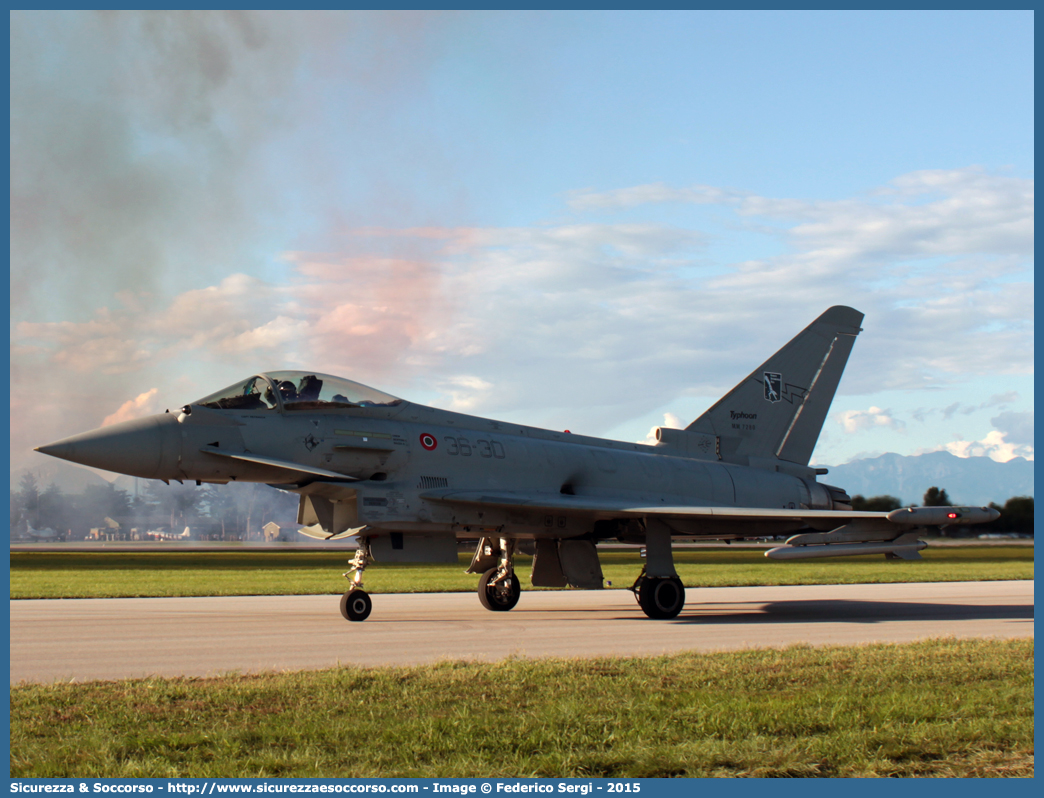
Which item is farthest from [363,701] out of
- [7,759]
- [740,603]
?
[740,603]

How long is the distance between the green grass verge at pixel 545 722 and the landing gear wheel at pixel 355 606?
197 inches

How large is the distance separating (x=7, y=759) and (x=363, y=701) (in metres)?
2.34

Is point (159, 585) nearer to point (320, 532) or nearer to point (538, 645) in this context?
point (320, 532)

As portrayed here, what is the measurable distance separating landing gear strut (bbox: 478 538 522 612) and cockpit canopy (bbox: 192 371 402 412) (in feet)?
11.4

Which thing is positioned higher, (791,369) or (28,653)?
(791,369)

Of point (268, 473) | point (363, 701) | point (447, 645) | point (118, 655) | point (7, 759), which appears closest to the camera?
point (7, 759)

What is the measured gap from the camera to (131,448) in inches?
479

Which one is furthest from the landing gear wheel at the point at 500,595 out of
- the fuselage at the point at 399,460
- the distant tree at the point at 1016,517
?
the distant tree at the point at 1016,517

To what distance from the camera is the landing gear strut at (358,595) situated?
13148 millimetres

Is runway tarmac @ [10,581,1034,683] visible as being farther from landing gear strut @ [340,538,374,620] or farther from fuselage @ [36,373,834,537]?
fuselage @ [36,373,834,537]

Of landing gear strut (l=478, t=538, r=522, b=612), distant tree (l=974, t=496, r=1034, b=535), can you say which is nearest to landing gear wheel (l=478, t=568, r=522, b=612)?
landing gear strut (l=478, t=538, r=522, b=612)

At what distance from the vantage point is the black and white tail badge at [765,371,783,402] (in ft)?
→ 61.4

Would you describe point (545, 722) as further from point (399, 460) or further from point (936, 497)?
point (936, 497)

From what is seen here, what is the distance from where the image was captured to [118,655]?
9.58m
